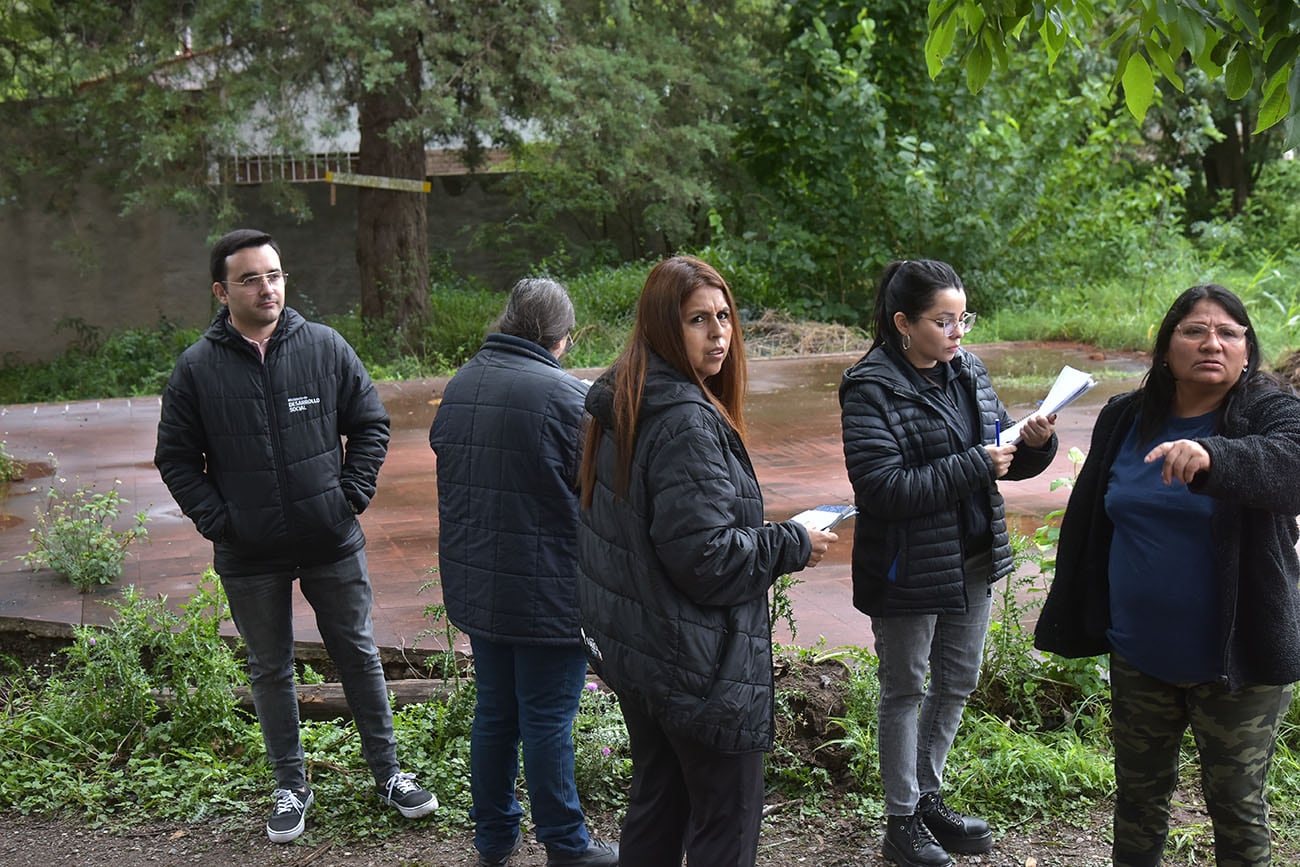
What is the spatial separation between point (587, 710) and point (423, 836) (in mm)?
684

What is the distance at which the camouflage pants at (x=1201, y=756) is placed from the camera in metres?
3.00

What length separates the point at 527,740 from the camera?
11.7 feet

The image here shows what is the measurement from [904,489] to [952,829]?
3.69ft

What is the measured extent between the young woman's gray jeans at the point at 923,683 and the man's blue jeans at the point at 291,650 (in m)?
1.63

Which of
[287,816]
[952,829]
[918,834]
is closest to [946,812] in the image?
[952,829]

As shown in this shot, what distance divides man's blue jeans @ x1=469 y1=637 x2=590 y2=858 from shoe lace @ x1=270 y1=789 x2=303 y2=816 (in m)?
0.71

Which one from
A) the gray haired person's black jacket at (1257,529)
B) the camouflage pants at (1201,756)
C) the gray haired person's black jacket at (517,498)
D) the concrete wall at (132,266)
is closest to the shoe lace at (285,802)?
the gray haired person's black jacket at (517,498)

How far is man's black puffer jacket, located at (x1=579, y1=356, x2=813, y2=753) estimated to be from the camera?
8.98 ft

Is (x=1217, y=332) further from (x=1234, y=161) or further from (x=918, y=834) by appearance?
(x=1234, y=161)

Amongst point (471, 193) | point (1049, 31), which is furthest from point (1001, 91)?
point (1049, 31)

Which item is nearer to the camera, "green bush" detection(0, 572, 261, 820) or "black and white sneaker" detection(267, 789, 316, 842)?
"black and white sneaker" detection(267, 789, 316, 842)

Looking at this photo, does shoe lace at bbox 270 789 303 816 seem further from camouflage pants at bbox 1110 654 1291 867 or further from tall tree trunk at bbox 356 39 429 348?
tall tree trunk at bbox 356 39 429 348

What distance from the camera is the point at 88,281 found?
16594 millimetres

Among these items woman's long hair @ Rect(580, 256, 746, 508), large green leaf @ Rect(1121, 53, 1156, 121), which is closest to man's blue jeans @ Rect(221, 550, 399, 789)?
woman's long hair @ Rect(580, 256, 746, 508)
